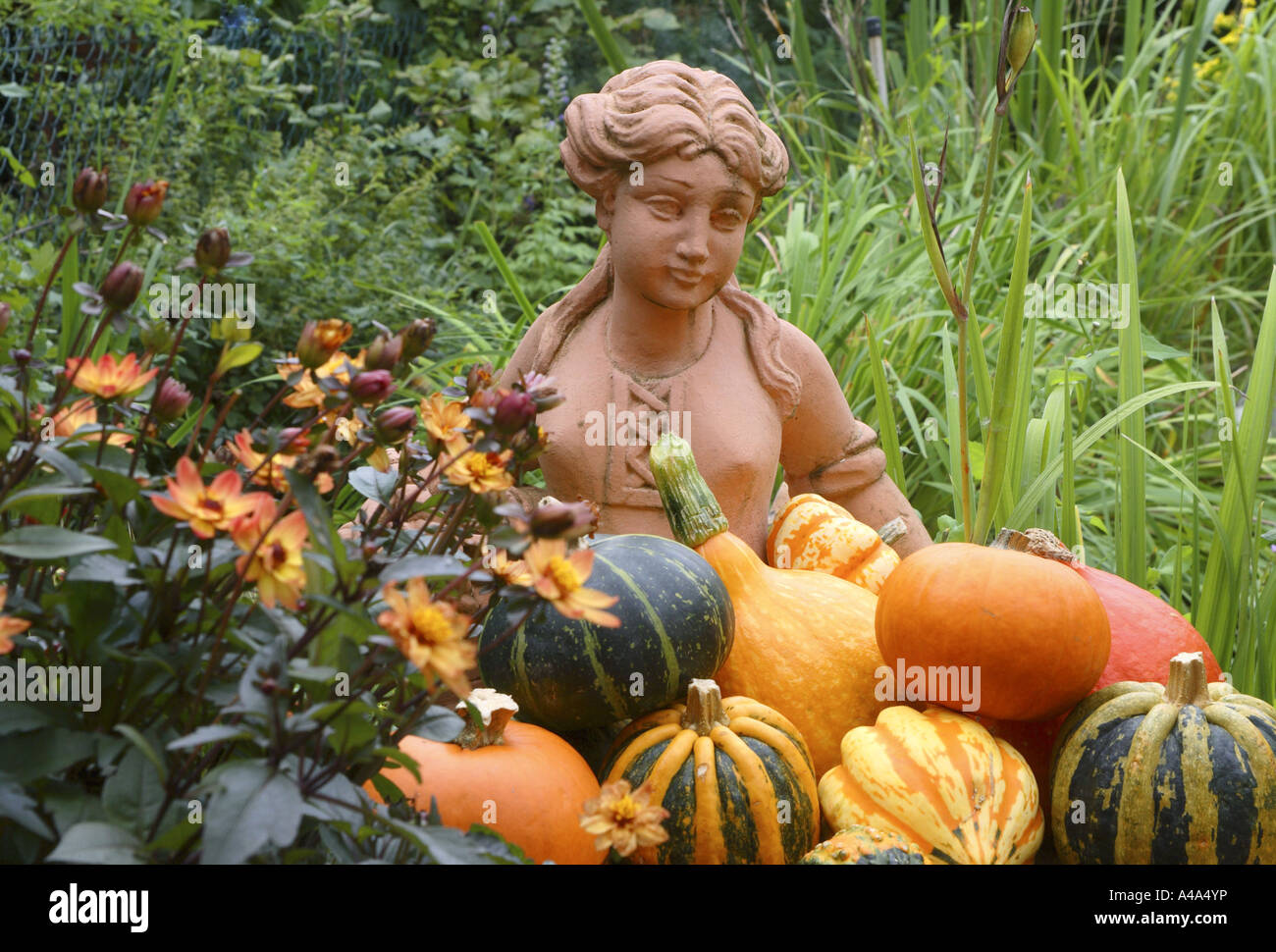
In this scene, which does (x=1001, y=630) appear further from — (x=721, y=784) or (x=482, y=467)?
(x=482, y=467)

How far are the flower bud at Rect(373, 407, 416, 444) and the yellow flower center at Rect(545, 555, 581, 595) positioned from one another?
0.70 feet

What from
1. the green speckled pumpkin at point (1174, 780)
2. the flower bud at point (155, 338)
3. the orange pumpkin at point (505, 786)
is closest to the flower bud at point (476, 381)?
the flower bud at point (155, 338)

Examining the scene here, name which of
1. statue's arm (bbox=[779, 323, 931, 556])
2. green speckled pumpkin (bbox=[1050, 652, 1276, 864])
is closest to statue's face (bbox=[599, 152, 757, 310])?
statue's arm (bbox=[779, 323, 931, 556])

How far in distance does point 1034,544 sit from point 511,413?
1.05 m

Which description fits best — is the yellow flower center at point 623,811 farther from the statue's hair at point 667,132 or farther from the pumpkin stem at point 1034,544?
the statue's hair at point 667,132

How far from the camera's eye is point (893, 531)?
7.75 feet

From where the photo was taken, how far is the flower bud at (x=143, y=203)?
1.10 metres

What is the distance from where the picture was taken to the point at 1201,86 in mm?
5852

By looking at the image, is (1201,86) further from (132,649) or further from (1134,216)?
(132,649)

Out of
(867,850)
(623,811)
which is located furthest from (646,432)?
(623,811)

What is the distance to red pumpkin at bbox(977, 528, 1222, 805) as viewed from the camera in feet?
6.00

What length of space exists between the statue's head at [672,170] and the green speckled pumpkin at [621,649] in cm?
58

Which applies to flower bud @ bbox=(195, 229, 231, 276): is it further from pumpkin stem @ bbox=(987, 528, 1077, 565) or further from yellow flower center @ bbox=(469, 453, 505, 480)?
pumpkin stem @ bbox=(987, 528, 1077, 565)
